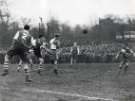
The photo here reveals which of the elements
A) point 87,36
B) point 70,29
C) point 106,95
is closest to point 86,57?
point 87,36

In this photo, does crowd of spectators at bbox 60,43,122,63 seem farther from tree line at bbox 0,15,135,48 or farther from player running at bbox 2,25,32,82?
player running at bbox 2,25,32,82

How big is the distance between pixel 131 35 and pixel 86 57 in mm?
24773

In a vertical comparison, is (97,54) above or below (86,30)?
below

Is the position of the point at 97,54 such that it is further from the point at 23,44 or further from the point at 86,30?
the point at 23,44

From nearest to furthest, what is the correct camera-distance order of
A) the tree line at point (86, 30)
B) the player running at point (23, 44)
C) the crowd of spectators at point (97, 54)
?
1. the player running at point (23, 44)
2. the crowd of spectators at point (97, 54)
3. the tree line at point (86, 30)

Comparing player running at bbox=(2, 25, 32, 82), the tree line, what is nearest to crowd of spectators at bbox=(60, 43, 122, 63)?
the tree line

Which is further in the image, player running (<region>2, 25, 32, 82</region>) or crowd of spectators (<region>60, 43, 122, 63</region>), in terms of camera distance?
crowd of spectators (<region>60, 43, 122, 63</region>)

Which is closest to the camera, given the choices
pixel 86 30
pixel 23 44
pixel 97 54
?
pixel 23 44

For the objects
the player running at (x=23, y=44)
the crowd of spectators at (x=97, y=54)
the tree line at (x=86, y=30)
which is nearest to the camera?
the player running at (x=23, y=44)

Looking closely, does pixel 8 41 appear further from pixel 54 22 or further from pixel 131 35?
pixel 131 35

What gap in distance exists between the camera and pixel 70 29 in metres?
51.5

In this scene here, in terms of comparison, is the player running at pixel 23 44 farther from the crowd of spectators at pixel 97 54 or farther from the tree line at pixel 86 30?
the tree line at pixel 86 30

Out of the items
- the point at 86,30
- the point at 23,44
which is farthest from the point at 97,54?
the point at 23,44

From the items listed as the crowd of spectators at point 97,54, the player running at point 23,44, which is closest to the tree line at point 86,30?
the crowd of spectators at point 97,54
